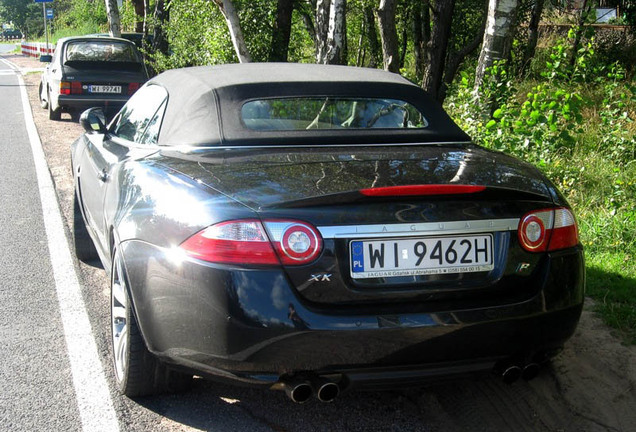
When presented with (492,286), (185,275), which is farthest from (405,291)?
(185,275)

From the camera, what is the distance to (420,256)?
286 cm

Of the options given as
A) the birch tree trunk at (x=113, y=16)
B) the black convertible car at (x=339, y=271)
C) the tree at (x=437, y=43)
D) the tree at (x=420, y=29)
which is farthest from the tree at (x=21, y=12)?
the black convertible car at (x=339, y=271)

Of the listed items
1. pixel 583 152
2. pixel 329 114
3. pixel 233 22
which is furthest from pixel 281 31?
pixel 329 114

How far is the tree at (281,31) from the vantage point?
16237 millimetres

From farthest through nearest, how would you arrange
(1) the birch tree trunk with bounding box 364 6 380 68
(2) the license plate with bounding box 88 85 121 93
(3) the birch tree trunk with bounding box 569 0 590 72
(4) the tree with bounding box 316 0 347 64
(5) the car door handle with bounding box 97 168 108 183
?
(1) the birch tree trunk with bounding box 364 6 380 68 → (2) the license plate with bounding box 88 85 121 93 → (4) the tree with bounding box 316 0 347 64 → (3) the birch tree trunk with bounding box 569 0 590 72 → (5) the car door handle with bounding box 97 168 108 183

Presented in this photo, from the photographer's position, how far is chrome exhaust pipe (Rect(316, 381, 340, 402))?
2.82m

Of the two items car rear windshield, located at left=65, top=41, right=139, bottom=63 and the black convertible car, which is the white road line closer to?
the black convertible car

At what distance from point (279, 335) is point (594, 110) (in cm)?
751

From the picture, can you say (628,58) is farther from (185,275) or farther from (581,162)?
(185,275)

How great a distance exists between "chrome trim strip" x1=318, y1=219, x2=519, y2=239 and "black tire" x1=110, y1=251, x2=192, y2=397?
41.3 inches

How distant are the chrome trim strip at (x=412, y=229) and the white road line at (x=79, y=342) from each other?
4.49 ft

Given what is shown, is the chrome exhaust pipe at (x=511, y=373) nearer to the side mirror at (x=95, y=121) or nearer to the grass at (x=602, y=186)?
the grass at (x=602, y=186)

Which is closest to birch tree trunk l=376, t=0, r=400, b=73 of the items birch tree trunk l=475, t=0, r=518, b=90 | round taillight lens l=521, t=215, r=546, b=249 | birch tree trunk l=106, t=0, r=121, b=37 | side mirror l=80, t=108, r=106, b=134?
birch tree trunk l=475, t=0, r=518, b=90

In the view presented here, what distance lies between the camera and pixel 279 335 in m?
2.75
